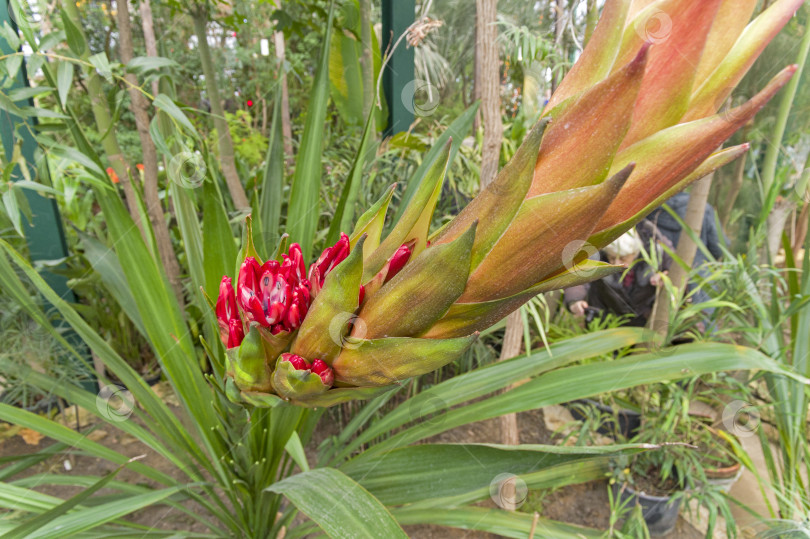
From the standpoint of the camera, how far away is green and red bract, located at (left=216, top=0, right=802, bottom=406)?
0.36 feet

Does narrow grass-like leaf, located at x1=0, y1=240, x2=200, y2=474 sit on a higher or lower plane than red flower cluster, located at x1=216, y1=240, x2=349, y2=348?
lower

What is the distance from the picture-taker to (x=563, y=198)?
11cm

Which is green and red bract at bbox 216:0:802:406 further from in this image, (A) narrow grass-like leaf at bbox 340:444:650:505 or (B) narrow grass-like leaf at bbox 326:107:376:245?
(B) narrow grass-like leaf at bbox 326:107:376:245

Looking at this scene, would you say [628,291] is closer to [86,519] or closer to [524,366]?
[524,366]

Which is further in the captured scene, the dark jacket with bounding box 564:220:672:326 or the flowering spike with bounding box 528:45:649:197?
the dark jacket with bounding box 564:220:672:326

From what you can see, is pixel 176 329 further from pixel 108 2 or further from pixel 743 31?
pixel 108 2

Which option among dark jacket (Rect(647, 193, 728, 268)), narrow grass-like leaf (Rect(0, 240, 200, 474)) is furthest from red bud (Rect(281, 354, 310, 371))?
dark jacket (Rect(647, 193, 728, 268))

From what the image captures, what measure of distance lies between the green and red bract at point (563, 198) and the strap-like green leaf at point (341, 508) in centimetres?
17

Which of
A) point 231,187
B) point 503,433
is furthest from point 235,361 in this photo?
point 231,187

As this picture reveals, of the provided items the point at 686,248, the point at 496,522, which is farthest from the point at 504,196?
the point at 686,248

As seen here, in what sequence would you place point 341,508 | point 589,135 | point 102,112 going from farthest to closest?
point 102,112, point 341,508, point 589,135

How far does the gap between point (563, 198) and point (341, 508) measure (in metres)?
0.26

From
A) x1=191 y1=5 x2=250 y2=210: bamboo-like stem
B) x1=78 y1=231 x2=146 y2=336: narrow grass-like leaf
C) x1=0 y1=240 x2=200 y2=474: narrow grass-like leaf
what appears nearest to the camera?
x1=0 y1=240 x2=200 y2=474: narrow grass-like leaf

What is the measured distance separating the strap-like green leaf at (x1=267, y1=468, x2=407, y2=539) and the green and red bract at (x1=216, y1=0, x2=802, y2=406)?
17 cm
